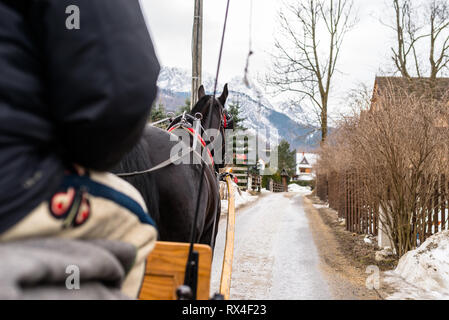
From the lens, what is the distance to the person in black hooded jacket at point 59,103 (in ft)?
2.99

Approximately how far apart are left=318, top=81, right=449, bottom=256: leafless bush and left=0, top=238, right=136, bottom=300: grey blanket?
240 inches

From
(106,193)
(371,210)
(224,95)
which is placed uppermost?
(224,95)

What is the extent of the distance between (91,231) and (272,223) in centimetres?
1191

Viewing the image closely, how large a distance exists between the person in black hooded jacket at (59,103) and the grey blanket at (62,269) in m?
0.04

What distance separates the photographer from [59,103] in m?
0.97

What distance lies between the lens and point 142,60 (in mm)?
1046

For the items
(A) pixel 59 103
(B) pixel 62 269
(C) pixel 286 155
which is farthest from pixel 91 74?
(C) pixel 286 155

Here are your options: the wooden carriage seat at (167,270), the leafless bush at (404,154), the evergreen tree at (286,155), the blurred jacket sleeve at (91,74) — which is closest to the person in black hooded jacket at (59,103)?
the blurred jacket sleeve at (91,74)

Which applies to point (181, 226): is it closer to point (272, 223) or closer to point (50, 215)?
point (50, 215)

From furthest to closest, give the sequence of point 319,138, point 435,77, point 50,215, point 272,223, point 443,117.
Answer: point 319,138 < point 435,77 < point 272,223 < point 443,117 < point 50,215

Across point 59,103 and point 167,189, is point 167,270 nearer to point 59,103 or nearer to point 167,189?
point 59,103

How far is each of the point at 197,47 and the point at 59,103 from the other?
8.65m

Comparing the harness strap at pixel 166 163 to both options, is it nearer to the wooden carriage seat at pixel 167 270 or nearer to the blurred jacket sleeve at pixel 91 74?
the wooden carriage seat at pixel 167 270
